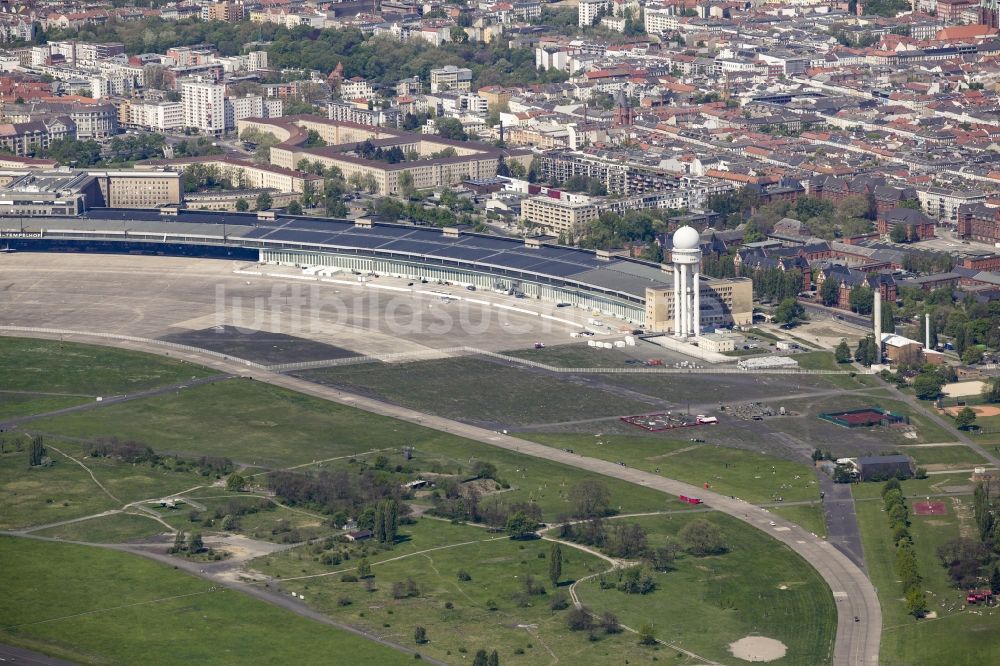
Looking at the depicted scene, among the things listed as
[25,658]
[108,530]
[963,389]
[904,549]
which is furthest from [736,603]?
[963,389]

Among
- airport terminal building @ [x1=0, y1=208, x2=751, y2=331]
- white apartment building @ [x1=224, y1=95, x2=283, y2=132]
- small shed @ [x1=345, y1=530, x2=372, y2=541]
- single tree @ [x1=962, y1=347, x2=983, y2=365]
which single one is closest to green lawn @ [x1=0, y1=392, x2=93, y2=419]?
small shed @ [x1=345, y1=530, x2=372, y2=541]

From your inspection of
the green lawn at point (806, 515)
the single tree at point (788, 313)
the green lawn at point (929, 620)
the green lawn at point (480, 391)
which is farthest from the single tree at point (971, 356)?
the green lawn at point (929, 620)

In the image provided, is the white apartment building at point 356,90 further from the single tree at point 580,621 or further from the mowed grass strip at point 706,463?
the single tree at point 580,621

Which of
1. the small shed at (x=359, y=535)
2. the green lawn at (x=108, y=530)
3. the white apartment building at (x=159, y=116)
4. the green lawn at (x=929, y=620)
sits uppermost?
the white apartment building at (x=159, y=116)

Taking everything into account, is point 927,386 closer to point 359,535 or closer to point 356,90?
point 359,535

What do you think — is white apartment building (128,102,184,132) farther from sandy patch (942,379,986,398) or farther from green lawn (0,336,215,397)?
sandy patch (942,379,986,398)

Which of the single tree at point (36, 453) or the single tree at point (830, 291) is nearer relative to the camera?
the single tree at point (36, 453)
